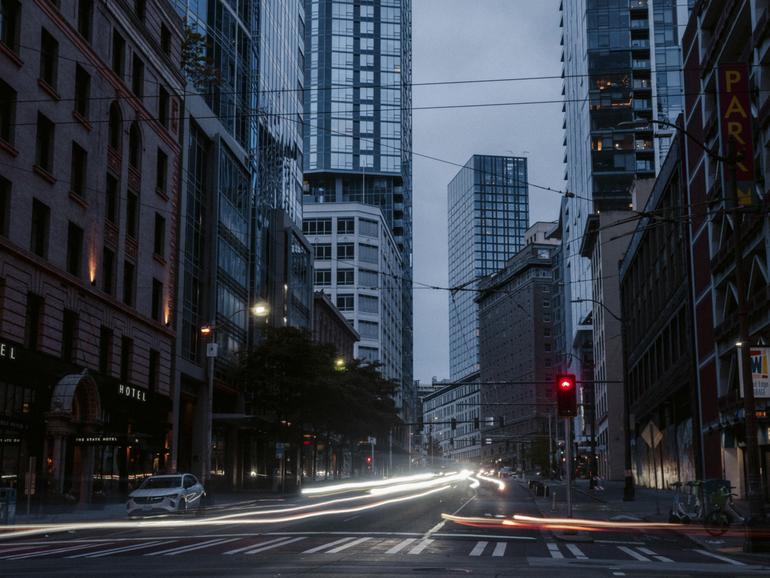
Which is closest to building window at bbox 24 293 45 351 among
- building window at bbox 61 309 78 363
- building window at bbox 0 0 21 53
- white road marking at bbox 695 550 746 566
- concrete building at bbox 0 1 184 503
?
concrete building at bbox 0 1 184 503

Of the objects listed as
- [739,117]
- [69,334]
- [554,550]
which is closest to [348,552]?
[554,550]

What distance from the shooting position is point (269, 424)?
6712 cm

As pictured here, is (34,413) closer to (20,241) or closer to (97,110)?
(20,241)

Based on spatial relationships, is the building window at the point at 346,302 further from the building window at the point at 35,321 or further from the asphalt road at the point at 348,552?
the asphalt road at the point at 348,552

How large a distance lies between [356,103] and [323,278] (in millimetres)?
35642

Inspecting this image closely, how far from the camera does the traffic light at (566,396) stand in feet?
90.4

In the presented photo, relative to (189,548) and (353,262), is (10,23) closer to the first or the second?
(189,548)

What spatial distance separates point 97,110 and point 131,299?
990 centimetres

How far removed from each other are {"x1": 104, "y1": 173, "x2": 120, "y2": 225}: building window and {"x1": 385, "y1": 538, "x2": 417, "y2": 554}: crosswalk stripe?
94.3 feet

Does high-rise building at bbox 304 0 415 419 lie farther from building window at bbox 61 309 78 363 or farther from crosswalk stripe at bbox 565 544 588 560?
crosswalk stripe at bbox 565 544 588 560

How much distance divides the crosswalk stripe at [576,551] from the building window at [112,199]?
31223mm

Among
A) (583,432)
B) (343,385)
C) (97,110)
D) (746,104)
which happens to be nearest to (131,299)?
(97,110)

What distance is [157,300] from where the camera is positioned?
54.4 meters

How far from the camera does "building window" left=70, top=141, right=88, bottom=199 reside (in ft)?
143
